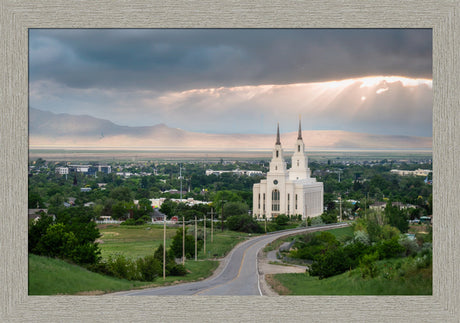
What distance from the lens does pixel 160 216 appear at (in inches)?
1580

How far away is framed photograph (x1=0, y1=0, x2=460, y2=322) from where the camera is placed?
39.5 feet

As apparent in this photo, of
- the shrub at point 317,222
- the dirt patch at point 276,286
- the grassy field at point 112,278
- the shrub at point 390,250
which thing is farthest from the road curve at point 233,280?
the shrub at point 317,222

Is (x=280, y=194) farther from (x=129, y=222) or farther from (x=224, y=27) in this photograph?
(x=224, y=27)

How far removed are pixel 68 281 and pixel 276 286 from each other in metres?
5.42

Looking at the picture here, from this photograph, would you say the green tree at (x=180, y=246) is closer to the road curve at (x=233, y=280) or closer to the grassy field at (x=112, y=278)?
the grassy field at (x=112, y=278)

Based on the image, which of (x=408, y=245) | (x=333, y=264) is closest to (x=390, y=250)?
(x=408, y=245)

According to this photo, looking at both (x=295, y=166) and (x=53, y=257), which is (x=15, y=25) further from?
(x=295, y=166)

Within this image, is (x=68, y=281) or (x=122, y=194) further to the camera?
(x=122, y=194)

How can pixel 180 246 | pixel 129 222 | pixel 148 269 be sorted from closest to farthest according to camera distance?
pixel 148 269, pixel 180 246, pixel 129 222

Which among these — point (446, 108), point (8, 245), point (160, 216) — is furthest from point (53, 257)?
point (160, 216)

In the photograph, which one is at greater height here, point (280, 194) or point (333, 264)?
point (280, 194)

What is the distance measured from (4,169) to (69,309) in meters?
3.46

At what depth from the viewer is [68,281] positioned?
13.9 meters

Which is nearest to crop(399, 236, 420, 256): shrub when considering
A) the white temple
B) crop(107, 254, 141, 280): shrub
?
crop(107, 254, 141, 280): shrub
